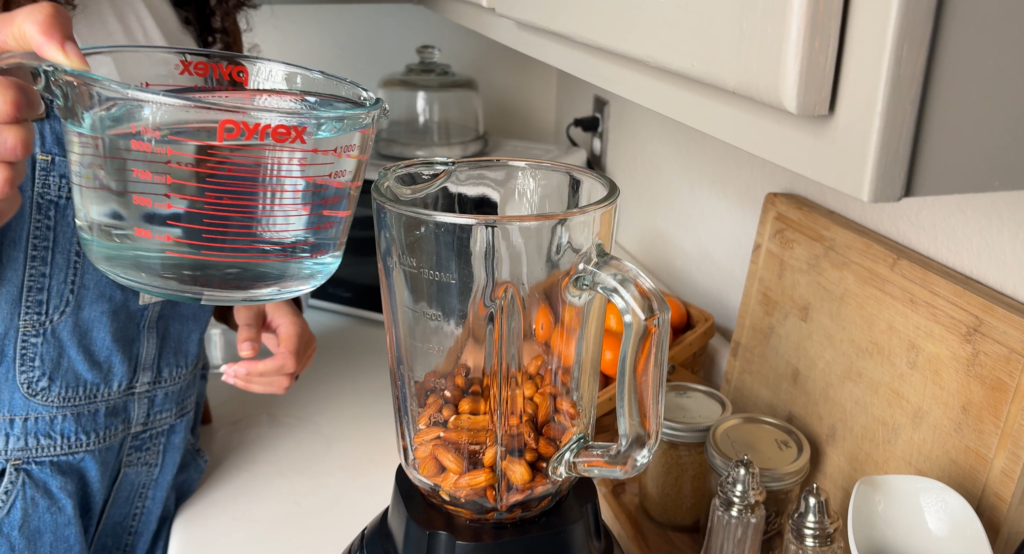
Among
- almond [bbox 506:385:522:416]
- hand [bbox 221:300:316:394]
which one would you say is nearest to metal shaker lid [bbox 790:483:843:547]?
almond [bbox 506:385:522:416]

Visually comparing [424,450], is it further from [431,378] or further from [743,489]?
[743,489]

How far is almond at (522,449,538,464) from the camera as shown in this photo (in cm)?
53

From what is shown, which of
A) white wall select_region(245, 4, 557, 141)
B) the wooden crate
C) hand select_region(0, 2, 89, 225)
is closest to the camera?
hand select_region(0, 2, 89, 225)

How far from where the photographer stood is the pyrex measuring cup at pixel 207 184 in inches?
17.0

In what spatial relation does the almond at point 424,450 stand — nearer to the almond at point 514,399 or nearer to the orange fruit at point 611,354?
the almond at point 514,399

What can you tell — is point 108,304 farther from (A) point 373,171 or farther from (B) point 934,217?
(B) point 934,217

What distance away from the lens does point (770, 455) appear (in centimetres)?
62

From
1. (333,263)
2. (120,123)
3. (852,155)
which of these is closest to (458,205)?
(333,263)

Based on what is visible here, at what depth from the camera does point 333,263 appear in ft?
1.67

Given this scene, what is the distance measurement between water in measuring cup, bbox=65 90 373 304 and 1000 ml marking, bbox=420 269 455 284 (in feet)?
0.22

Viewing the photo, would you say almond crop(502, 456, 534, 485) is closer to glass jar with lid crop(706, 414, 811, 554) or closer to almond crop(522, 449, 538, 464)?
almond crop(522, 449, 538, 464)

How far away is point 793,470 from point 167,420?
0.65 metres

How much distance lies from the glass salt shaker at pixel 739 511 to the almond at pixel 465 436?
17 centimetres

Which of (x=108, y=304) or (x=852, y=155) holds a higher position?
(x=852, y=155)
